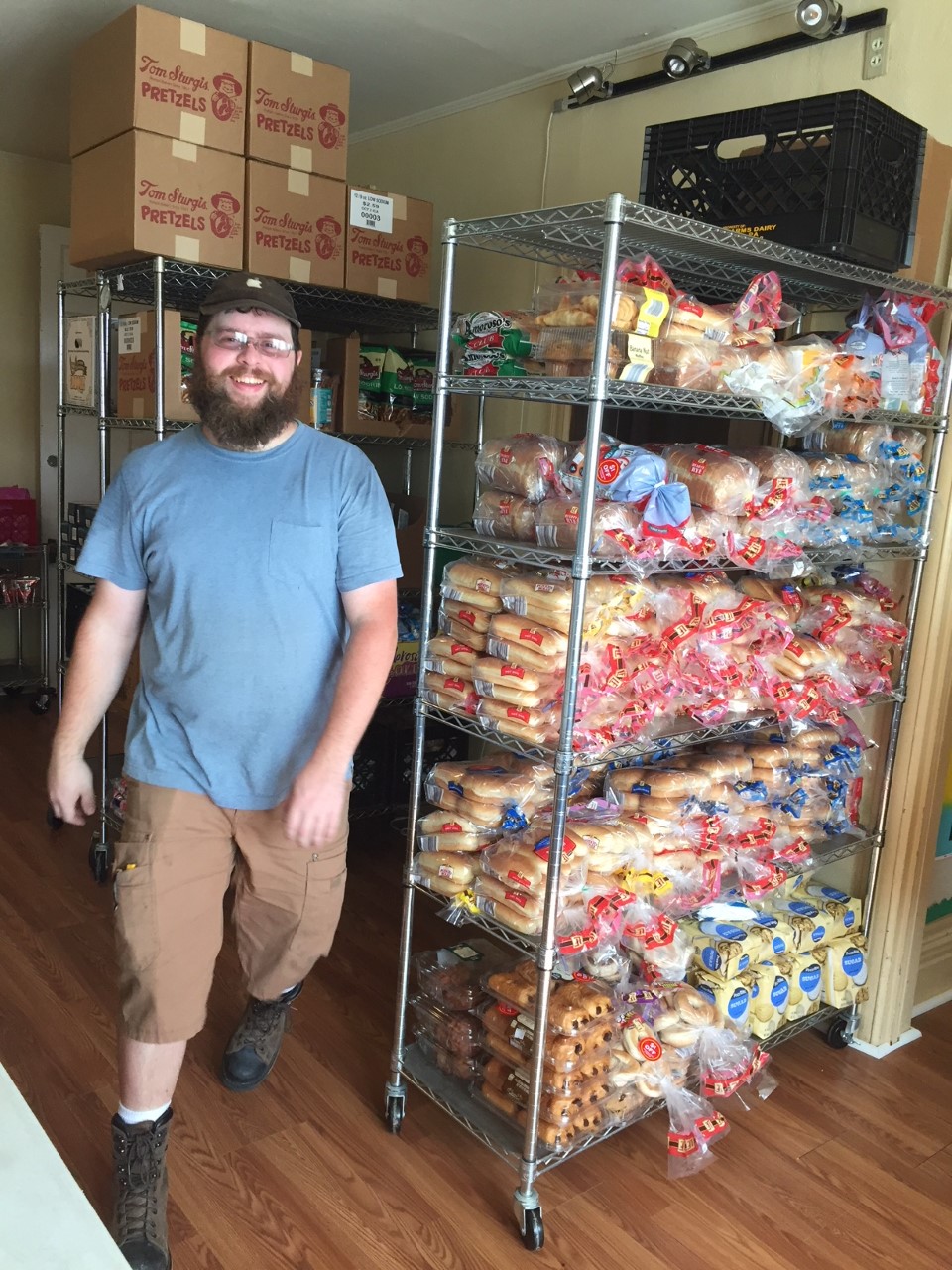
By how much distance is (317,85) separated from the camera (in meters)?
3.00

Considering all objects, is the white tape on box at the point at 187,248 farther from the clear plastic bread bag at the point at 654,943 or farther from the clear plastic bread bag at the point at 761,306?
the clear plastic bread bag at the point at 654,943

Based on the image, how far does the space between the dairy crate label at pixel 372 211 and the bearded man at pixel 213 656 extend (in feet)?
4.74

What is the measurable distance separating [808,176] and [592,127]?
140 cm

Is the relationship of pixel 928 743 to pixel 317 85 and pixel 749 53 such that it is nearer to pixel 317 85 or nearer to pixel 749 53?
pixel 749 53

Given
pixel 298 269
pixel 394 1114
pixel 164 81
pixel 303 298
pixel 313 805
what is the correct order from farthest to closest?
pixel 303 298 < pixel 298 269 < pixel 164 81 < pixel 394 1114 < pixel 313 805

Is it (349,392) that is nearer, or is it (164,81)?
(164,81)

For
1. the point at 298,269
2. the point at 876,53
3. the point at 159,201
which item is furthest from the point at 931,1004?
the point at 159,201

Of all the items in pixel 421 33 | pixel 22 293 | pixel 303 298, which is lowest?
pixel 303 298

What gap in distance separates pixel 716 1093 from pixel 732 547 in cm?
112

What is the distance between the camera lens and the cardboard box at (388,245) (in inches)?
126

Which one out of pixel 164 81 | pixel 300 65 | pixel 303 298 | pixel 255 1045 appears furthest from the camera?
pixel 303 298

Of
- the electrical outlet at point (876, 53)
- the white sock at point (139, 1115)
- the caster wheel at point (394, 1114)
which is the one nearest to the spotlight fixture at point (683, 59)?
the electrical outlet at point (876, 53)

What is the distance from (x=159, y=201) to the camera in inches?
108

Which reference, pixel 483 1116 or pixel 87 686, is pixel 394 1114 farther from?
pixel 87 686
